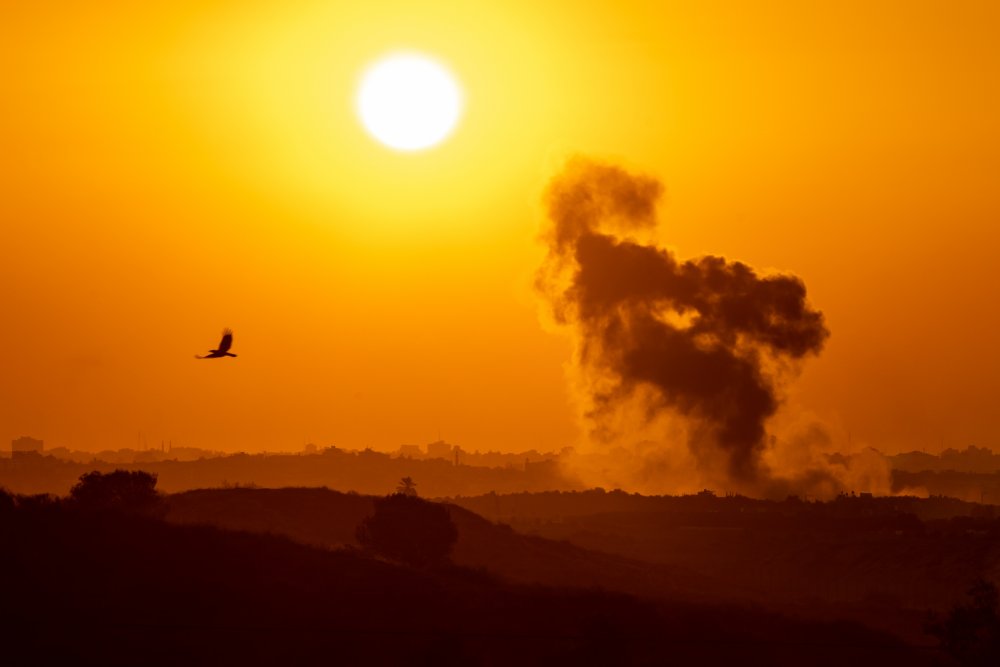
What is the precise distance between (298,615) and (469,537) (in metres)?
67.4

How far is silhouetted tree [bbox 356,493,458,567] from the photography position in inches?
4301

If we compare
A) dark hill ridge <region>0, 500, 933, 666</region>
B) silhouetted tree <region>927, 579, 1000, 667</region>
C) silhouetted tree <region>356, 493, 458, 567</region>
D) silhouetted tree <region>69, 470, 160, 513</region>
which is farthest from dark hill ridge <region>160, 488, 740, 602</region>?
silhouetted tree <region>927, 579, 1000, 667</region>

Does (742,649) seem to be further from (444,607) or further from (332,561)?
(332,561)

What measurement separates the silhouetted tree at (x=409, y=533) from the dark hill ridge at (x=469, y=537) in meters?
10.3

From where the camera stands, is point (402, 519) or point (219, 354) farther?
point (402, 519)

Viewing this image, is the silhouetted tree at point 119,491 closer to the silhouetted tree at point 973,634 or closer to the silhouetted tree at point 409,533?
the silhouetted tree at point 409,533

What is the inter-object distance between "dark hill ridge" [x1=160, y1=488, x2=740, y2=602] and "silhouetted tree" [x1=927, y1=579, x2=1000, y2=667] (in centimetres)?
4116

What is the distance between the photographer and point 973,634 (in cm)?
7444

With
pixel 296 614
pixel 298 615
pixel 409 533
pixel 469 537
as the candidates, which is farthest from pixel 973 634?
pixel 469 537

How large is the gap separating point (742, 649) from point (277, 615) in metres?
23.5

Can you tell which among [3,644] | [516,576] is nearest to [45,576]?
[3,644]

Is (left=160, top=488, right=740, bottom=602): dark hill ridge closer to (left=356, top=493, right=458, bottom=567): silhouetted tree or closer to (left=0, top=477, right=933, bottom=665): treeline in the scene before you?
(left=356, top=493, right=458, bottom=567): silhouetted tree

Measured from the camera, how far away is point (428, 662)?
69.1m

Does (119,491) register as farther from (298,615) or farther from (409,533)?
(298,615)
